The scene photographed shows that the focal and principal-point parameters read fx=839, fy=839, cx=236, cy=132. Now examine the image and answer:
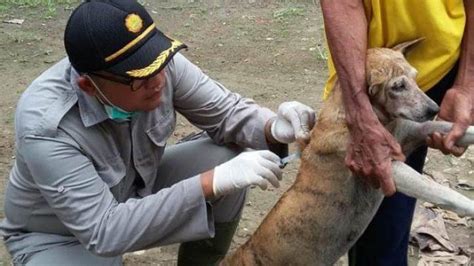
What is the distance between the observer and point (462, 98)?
11.1ft

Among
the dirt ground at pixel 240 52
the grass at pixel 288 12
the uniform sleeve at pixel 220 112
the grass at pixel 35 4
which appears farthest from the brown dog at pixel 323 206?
the grass at pixel 35 4

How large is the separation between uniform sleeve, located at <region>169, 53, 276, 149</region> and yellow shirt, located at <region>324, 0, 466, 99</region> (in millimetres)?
790

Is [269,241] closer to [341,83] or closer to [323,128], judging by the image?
[323,128]

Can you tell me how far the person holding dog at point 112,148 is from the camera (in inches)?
129

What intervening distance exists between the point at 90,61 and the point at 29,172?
2.07 ft

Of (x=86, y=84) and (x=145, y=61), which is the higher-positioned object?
(x=145, y=61)

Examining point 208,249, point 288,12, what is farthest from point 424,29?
point 288,12

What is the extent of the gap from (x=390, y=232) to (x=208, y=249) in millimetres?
943

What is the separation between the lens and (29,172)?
3553 mm

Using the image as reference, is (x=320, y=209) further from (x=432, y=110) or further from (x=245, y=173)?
(x=432, y=110)

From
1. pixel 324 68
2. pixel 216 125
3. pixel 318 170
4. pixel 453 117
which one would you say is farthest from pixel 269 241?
pixel 324 68

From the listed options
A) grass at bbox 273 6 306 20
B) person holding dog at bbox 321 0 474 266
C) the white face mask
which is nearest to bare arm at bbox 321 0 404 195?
person holding dog at bbox 321 0 474 266

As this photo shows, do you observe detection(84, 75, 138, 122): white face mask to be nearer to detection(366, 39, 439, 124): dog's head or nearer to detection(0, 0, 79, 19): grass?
detection(366, 39, 439, 124): dog's head

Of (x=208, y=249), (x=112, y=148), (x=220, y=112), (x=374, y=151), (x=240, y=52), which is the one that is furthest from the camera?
(x=240, y=52)
